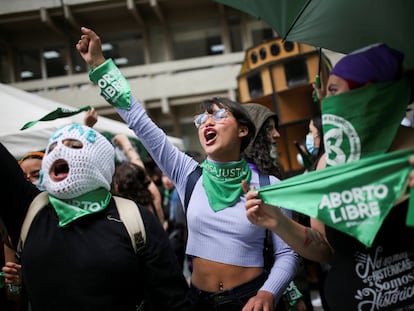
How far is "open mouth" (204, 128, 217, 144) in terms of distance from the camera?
6.57 feet

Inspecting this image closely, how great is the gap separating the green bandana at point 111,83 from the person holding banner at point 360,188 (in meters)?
0.85

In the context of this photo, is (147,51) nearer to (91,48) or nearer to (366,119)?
(91,48)

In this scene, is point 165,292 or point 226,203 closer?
point 165,292

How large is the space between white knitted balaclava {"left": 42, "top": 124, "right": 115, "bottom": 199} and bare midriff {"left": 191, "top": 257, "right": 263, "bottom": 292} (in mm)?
568

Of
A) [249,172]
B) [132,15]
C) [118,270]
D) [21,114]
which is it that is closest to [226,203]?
[249,172]

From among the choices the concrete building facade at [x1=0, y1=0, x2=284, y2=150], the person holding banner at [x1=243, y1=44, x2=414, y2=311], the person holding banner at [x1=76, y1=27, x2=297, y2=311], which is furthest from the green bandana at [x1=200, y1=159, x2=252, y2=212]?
the concrete building facade at [x1=0, y1=0, x2=284, y2=150]

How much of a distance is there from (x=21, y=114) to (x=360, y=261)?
11.8 feet

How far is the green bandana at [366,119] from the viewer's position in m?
1.39

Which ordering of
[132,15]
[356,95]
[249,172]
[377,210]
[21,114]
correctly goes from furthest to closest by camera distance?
1. [132,15]
2. [21,114]
3. [249,172]
4. [356,95]
5. [377,210]

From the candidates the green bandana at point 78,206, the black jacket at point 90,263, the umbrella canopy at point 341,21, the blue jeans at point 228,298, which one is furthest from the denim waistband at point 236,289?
the umbrella canopy at point 341,21

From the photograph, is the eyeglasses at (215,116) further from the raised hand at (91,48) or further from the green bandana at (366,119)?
the green bandana at (366,119)

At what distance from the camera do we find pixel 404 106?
1412mm

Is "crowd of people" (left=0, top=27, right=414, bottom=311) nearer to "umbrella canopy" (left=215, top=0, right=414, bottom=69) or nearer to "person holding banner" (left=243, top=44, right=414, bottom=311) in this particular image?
"person holding banner" (left=243, top=44, right=414, bottom=311)

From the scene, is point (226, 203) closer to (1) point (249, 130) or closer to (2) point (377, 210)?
(1) point (249, 130)
